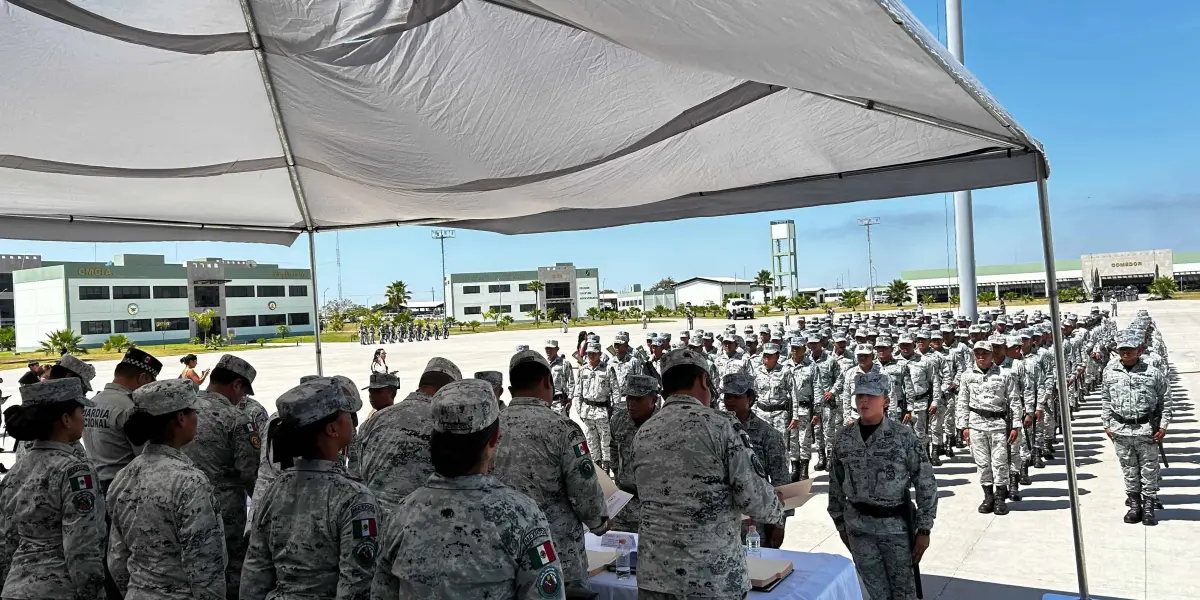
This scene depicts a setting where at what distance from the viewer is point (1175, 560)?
6.05 meters

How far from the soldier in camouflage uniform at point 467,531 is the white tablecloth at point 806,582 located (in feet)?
5.49

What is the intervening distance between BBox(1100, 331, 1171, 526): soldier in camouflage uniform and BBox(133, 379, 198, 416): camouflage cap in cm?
795

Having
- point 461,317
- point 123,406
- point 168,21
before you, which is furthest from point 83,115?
point 461,317

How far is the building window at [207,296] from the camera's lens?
223 feet

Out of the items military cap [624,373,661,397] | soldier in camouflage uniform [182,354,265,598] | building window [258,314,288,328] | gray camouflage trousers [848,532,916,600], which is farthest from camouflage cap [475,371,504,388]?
building window [258,314,288,328]

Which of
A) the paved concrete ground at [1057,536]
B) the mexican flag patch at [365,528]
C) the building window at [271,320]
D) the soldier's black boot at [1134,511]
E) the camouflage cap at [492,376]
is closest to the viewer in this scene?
the mexican flag patch at [365,528]

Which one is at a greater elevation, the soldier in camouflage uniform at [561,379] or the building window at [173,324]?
the building window at [173,324]

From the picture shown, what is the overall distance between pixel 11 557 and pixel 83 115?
2567mm

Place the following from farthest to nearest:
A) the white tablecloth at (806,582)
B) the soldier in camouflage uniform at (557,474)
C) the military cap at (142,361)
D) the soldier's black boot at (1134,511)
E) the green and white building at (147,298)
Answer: the green and white building at (147,298) → the soldier's black boot at (1134,511) → the military cap at (142,361) → the white tablecloth at (806,582) → the soldier in camouflage uniform at (557,474)

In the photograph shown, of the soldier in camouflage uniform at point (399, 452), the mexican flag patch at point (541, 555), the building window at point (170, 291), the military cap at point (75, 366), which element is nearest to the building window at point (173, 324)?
the building window at point (170, 291)

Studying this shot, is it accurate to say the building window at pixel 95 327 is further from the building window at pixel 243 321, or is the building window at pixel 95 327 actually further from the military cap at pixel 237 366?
the military cap at pixel 237 366

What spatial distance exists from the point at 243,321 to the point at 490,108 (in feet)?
247

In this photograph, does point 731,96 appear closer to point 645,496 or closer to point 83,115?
point 645,496

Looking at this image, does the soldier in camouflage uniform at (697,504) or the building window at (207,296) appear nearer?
the soldier in camouflage uniform at (697,504)
